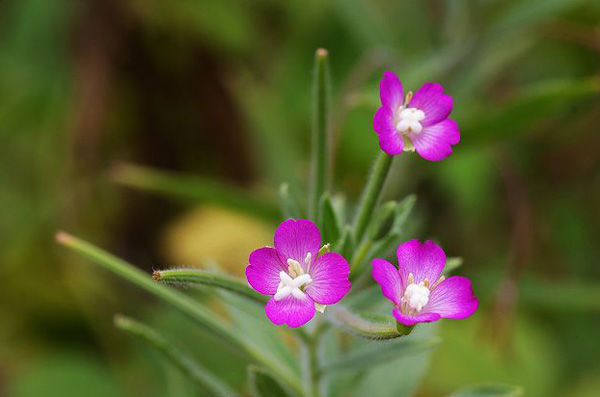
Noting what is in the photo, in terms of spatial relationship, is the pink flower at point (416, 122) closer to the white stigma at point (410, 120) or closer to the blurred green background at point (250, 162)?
the white stigma at point (410, 120)

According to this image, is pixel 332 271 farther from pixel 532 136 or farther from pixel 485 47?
pixel 532 136

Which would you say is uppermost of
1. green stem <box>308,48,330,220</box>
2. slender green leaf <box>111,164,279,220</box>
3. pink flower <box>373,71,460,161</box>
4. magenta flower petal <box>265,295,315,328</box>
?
slender green leaf <box>111,164,279,220</box>

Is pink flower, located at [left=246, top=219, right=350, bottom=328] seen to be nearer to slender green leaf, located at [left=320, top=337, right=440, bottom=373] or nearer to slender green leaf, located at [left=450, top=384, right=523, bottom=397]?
slender green leaf, located at [left=320, top=337, right=440, bottom=373]

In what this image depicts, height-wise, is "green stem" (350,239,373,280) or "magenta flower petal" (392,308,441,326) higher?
"green stem" (350,239,373,280)

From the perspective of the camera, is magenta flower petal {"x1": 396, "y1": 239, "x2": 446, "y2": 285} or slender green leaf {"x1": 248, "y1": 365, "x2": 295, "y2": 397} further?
slender green leaf {"x1": 248, "y1": 365, "x2": 295, "y2": 397}

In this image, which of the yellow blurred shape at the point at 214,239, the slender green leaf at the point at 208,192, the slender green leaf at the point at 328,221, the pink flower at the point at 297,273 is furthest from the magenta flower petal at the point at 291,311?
the yellow blurred shape at the point at 214,239

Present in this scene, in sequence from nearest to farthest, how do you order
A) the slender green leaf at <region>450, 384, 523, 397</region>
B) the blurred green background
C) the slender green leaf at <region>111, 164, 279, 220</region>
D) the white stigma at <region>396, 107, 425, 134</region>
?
the white stigma at <region>396, 107, 425, 134</region>, the slender green leaf at <region>450, 384, 523, 397</region>, the slender green leaf at <region>111, 164, 279, 220</region>, the blurred green background

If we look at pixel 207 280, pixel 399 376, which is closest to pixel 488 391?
pixel 399 376

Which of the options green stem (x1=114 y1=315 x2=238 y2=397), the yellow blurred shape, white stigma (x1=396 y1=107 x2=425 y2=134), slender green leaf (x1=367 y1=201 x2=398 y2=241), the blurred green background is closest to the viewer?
white stigma (x1=396 y1=107 x2=425 y2=134)

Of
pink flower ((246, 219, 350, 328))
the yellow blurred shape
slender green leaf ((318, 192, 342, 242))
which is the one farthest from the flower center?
the yellow blurred shape
